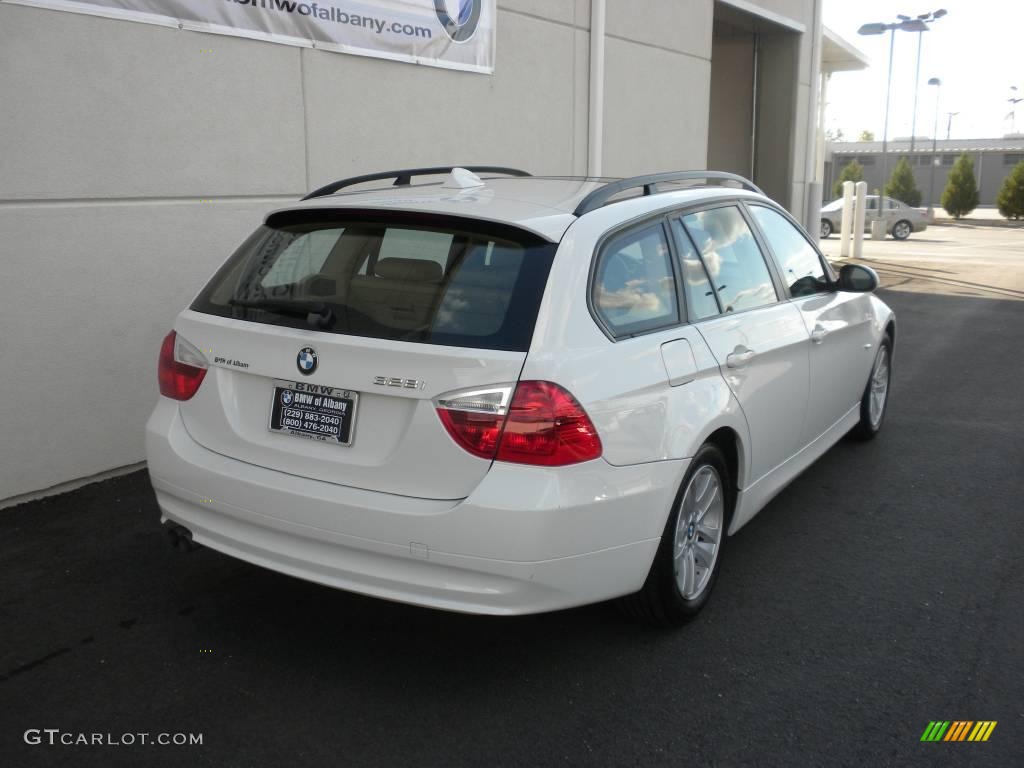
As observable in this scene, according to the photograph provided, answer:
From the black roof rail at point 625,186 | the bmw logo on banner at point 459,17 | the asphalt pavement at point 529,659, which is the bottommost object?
the asphalt pavement at point 529,659

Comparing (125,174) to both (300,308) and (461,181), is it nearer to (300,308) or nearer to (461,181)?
(461,181)

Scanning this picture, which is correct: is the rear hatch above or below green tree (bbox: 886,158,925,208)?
below

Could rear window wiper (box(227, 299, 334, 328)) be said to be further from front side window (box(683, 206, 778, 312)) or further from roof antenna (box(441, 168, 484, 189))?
front side window (box(683, 206, 778, 312))

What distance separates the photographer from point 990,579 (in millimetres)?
4281

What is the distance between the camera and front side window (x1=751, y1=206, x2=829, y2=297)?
4.85m

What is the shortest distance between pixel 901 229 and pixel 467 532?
33081mm

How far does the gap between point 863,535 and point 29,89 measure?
15.5 feet

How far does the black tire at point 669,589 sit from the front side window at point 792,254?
1.37 meters

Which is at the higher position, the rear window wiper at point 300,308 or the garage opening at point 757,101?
the garage opening at point 757,101

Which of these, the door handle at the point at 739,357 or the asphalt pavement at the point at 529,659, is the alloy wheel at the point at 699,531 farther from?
the door handle at the point at 739,357

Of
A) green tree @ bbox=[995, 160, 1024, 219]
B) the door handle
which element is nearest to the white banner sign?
the door handle

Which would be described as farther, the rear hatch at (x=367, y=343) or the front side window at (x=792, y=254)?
the front side window at (x=792, y=254)

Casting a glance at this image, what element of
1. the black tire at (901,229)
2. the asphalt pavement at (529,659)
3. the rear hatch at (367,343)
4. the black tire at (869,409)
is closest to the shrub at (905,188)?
the black tire at (901,229)

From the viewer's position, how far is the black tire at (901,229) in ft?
108
